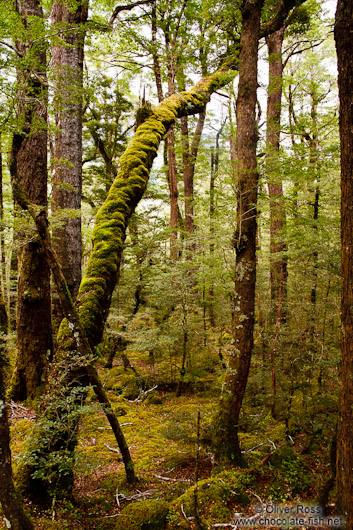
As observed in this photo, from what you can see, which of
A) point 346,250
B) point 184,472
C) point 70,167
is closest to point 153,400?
point 184,472

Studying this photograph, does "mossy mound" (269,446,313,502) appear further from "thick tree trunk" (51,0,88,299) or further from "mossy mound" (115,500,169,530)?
"thick tree trunk" (51,0,88,299)

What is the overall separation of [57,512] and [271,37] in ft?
39.0

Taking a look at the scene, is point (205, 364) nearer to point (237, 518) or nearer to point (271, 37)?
point (237, 518)

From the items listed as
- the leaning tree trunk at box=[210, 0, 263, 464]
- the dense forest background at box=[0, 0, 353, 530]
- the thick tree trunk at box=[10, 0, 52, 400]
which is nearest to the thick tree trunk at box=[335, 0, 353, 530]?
the dense forest background at box=[0, 0, 353, 530]

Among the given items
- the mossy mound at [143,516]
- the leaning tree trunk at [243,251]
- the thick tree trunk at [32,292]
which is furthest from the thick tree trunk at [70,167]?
the mossy mound at [143,516]

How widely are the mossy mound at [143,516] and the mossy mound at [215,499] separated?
12cm

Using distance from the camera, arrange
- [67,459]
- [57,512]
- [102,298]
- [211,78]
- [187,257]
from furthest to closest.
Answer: [187,257] < [211,78] < [102,298] < [57,512] < [67,459]

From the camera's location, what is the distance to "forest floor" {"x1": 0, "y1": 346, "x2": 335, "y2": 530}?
3.48 m

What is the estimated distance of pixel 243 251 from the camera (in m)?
5.03

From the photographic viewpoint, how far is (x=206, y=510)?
381 cm

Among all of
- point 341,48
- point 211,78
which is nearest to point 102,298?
point 341,48

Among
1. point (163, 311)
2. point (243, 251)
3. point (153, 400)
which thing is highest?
point (243, 251)

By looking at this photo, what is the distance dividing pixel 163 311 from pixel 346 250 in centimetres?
717

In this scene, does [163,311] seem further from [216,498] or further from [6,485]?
[6,485]
